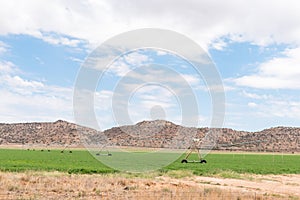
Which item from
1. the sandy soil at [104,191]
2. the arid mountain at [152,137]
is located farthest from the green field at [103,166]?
the arid mountain at [152,137]

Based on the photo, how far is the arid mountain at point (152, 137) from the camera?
161750 mm

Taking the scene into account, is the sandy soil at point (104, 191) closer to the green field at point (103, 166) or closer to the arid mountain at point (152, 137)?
the green field at point (103, 166)

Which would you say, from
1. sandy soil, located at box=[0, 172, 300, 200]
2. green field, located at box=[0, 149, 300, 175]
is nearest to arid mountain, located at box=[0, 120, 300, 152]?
green field, located at box=[0, 149, 300, 175]

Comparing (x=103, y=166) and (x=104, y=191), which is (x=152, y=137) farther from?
(x=104, y=191)

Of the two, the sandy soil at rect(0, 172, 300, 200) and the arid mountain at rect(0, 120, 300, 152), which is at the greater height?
the arid mountain at rect(0, 120, 300, 152)

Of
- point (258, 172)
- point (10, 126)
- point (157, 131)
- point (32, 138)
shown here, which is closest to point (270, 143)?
point (157, 131)

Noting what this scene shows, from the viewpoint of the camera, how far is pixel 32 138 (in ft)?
585

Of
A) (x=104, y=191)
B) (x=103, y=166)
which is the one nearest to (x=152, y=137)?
(x=103, y=166)

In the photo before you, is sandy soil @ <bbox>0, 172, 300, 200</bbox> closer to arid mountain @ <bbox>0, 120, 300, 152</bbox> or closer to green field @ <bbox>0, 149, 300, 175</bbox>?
green field @ <bbox>0, 149, 300, 175</bbox>

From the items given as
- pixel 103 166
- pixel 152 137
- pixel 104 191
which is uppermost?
pixel 152 137

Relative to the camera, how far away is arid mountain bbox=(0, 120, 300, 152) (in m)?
162

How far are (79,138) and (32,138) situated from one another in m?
17.9

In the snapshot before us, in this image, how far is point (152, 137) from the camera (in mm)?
182375

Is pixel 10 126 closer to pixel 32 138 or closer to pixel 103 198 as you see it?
pixel 32 138
